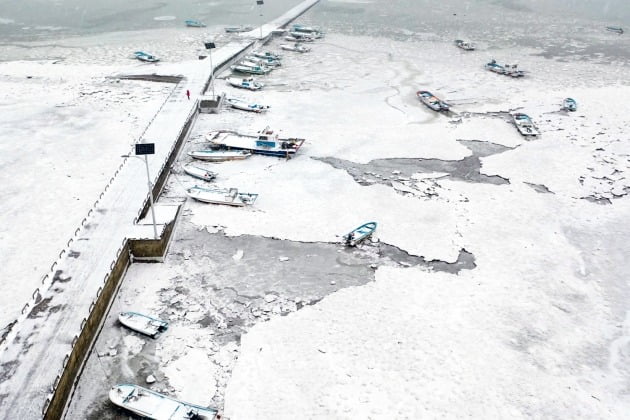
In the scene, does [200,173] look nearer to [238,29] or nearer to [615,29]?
[238,29]

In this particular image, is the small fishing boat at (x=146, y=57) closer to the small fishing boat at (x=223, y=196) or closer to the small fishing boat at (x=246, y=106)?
the small fishing boat at (x=246, y=106)

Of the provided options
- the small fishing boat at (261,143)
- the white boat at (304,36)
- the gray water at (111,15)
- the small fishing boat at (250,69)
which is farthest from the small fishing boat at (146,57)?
the small fishing boat at (261,143)

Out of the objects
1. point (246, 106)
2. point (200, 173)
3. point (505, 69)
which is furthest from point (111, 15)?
point (200, 173)

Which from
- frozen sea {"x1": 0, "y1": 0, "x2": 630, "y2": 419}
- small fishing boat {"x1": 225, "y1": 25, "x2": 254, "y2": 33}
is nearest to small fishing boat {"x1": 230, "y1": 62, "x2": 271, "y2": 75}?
frozen sea {"x1": 0, "y1": 0, "x2": 630, "y2": 419}

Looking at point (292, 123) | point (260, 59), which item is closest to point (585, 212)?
point (292, 123)

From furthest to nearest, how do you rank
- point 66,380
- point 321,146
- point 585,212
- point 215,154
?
point 321,146, point 215,154, point 585,212, point 66,380

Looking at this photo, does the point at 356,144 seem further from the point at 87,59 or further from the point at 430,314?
the point at 87,59
